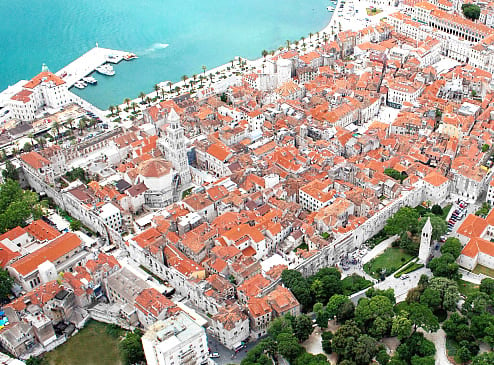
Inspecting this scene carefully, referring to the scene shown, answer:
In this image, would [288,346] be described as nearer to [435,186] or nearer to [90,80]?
[435,186]

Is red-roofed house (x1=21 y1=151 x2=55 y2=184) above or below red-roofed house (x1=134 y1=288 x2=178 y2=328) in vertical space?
above

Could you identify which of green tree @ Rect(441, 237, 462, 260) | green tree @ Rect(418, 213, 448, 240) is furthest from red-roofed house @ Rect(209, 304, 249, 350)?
green tree @ Rect(418, 213, 448, 240)

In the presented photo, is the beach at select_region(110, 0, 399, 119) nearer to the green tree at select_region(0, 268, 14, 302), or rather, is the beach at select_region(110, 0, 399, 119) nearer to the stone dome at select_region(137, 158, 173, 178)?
the stone dome at select_region(137, 158, 173, 178)

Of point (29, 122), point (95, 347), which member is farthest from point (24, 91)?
point (95, 347)

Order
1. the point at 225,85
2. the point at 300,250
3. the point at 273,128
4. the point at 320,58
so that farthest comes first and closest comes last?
the point at 320,58
the point at 225,85
the point at 273,128
the point at 300,250

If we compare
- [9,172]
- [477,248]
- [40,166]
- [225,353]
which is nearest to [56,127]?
[9,172]

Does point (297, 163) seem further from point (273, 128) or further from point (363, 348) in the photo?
point (363, 348)
